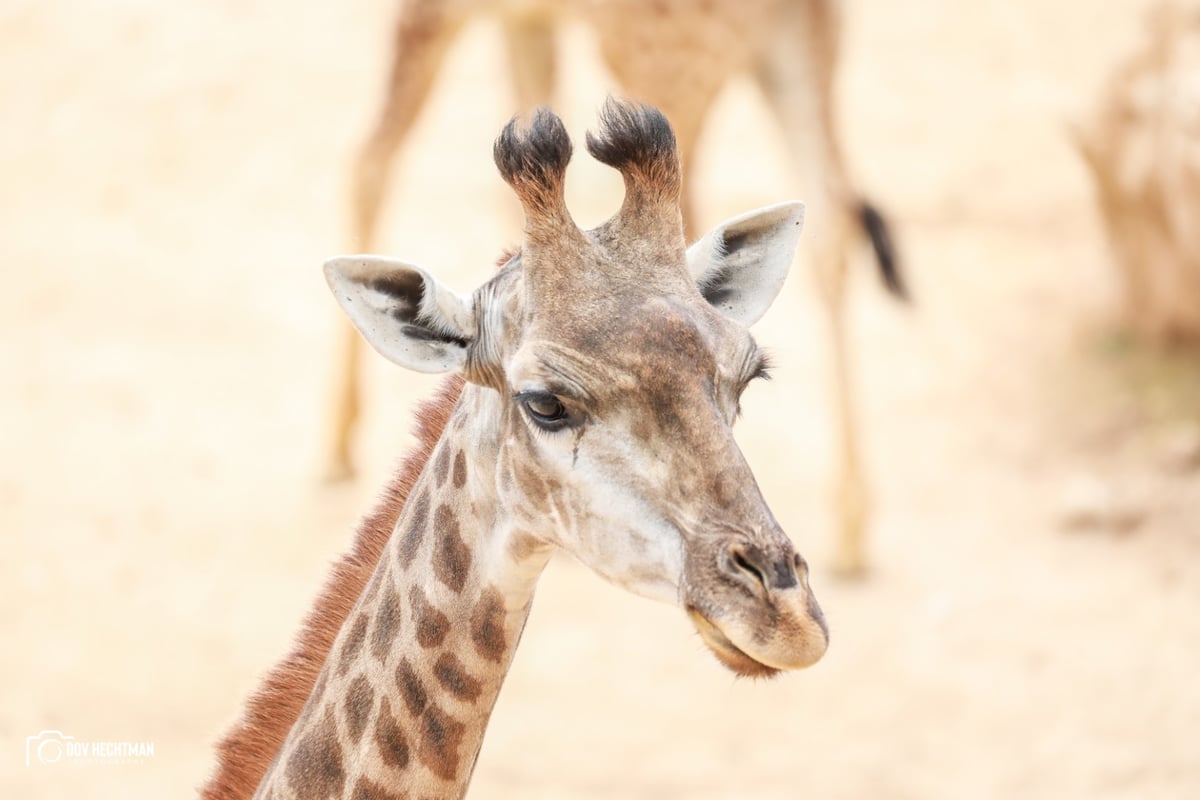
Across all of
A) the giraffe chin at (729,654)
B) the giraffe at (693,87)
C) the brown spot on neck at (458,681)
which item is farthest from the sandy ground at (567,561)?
the giraffe chin at (729,654)

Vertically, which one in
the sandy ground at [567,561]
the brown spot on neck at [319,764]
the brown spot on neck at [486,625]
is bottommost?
the brown spot on neck at [319,764]

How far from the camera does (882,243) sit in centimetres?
873

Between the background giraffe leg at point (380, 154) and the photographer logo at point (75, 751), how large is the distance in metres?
2.98

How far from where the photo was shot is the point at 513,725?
655cm

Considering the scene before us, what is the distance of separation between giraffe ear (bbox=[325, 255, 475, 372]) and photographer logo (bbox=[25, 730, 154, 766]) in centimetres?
336

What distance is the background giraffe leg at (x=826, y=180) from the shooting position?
798cm

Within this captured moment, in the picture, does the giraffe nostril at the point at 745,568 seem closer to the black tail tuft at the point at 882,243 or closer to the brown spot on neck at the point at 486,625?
the brown spot on neck at the point at 486,625

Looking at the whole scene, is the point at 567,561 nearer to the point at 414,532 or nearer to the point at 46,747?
the point at 46,747

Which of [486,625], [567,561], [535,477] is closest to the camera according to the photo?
[535,477]

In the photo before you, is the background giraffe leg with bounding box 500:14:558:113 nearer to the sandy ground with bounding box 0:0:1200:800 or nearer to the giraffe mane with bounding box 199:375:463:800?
the sandy ground with bounding box 0:0:1200:800

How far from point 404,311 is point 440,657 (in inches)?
28.5

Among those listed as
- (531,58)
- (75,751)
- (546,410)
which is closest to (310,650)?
(546,410)

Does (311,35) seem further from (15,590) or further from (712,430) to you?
(712,430)

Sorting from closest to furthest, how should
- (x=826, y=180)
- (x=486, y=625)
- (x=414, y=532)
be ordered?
(x=486, y=625) → (x=414, y=532) → (x=826, y=180)
